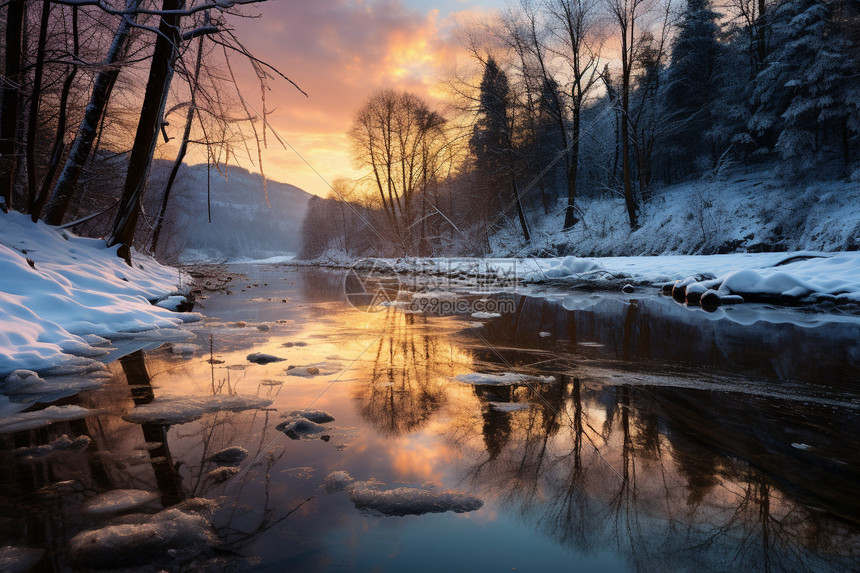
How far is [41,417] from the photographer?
2.76 meters

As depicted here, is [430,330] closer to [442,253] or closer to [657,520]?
[657,520]

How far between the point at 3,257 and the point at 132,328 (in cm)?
163

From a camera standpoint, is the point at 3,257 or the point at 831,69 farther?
the point at 831,69

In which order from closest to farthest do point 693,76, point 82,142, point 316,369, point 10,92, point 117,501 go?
point 117,501, point 316,369, point 10,92, point 82,142, point 693,76

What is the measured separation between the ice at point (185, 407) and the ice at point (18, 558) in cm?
127

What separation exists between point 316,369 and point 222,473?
203 centimetres

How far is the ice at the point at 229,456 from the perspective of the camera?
89.5 inches

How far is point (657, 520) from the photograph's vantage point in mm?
1803

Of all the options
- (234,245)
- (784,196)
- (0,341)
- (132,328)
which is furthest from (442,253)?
(234,245)

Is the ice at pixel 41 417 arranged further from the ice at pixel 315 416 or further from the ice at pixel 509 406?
the ice at pixel 509 406

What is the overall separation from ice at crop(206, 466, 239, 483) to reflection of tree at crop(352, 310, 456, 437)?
91cm

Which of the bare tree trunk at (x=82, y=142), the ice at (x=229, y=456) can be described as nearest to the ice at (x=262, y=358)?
the ice at (x=229, y=456)

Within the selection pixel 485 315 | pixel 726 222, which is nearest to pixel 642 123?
pixel 726 222

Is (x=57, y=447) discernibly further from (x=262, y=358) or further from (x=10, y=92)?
(x=10, y=92)
